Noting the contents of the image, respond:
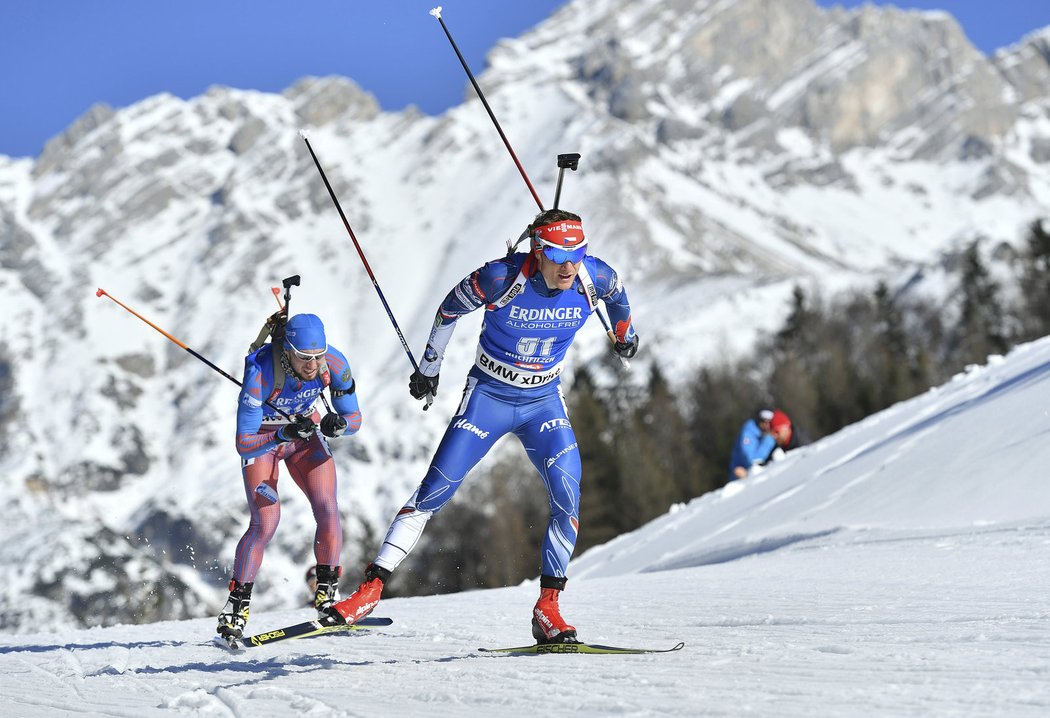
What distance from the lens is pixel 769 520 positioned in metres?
14.4

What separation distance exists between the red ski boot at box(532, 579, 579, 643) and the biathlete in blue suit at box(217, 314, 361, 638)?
2.30 meters

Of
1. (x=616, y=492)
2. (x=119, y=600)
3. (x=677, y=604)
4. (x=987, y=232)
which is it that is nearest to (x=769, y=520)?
(x=677, y=604)

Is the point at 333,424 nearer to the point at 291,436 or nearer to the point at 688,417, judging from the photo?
the point at 291,436

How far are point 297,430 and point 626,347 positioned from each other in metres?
2.63

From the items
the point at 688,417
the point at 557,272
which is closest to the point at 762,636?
the point at 557,272

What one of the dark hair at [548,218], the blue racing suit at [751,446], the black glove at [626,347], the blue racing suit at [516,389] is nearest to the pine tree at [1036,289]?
the blue racing suit at [751,446]

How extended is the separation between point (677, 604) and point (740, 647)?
2.60 meters

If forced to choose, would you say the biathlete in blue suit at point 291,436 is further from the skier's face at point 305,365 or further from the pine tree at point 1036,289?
the pine tree at point 1036,289

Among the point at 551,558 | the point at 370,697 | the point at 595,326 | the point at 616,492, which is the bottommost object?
the point at 370,697

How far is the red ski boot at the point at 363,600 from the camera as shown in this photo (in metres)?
7.52

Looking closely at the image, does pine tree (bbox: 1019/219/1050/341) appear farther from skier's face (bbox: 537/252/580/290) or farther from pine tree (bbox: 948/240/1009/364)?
skier's face (bbox: 537/252/580/290)

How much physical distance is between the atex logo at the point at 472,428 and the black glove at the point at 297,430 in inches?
74.7

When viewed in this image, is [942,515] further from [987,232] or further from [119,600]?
[987,232]

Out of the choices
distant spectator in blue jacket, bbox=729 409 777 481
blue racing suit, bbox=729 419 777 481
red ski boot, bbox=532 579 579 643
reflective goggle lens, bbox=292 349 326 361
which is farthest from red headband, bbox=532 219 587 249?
blue racing suit, bbox=729 419 777 481
